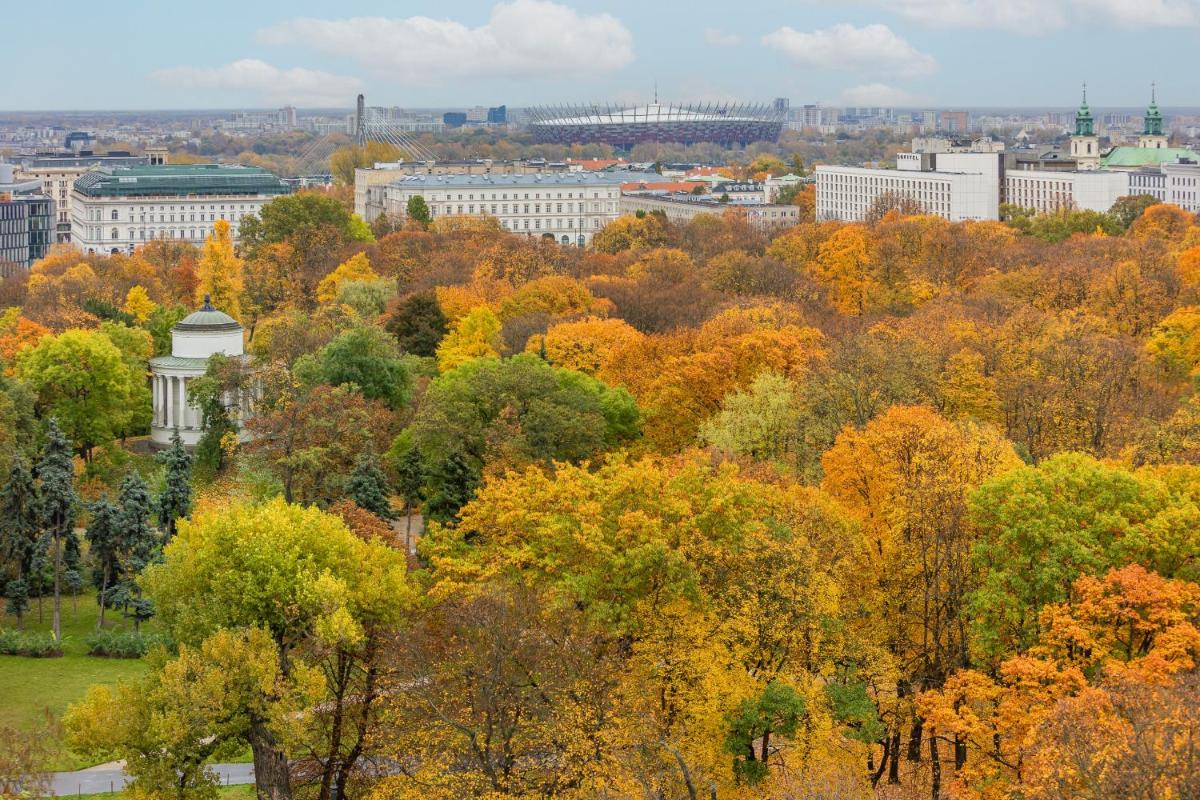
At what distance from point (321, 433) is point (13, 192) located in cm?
15072

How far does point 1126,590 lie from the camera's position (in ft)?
111

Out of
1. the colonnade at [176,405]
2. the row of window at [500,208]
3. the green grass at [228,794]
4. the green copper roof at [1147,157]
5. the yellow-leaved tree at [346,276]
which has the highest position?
the green copper roof at [1147,157]

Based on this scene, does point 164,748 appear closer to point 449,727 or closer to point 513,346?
point 449,727

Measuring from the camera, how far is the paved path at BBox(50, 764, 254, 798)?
1517 inches

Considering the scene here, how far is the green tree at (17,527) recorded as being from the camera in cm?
5159

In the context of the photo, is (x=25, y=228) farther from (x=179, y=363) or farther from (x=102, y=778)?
(x=102, y=778)

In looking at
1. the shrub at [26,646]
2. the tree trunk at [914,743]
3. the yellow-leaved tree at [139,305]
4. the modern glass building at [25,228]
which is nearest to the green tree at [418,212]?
the modern glass building at [25,228]

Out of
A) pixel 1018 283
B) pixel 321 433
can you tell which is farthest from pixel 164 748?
pixel 1018 283

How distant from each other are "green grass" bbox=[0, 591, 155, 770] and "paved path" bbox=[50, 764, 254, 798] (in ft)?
1.15

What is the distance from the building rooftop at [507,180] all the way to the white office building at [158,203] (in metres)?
15.9

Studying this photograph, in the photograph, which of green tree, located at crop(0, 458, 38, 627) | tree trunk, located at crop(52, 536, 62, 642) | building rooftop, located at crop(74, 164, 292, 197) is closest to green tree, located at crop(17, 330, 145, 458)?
green tree, located at crop(0, 458, 38, 627)

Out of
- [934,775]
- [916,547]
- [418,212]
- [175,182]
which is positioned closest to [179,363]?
[916,547]

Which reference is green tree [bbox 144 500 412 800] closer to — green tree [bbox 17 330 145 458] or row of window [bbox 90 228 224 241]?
green tree [bbox 17 330 145 458]

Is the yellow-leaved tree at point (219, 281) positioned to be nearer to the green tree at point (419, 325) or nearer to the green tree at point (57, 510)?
the green tree at point (419, 325)
